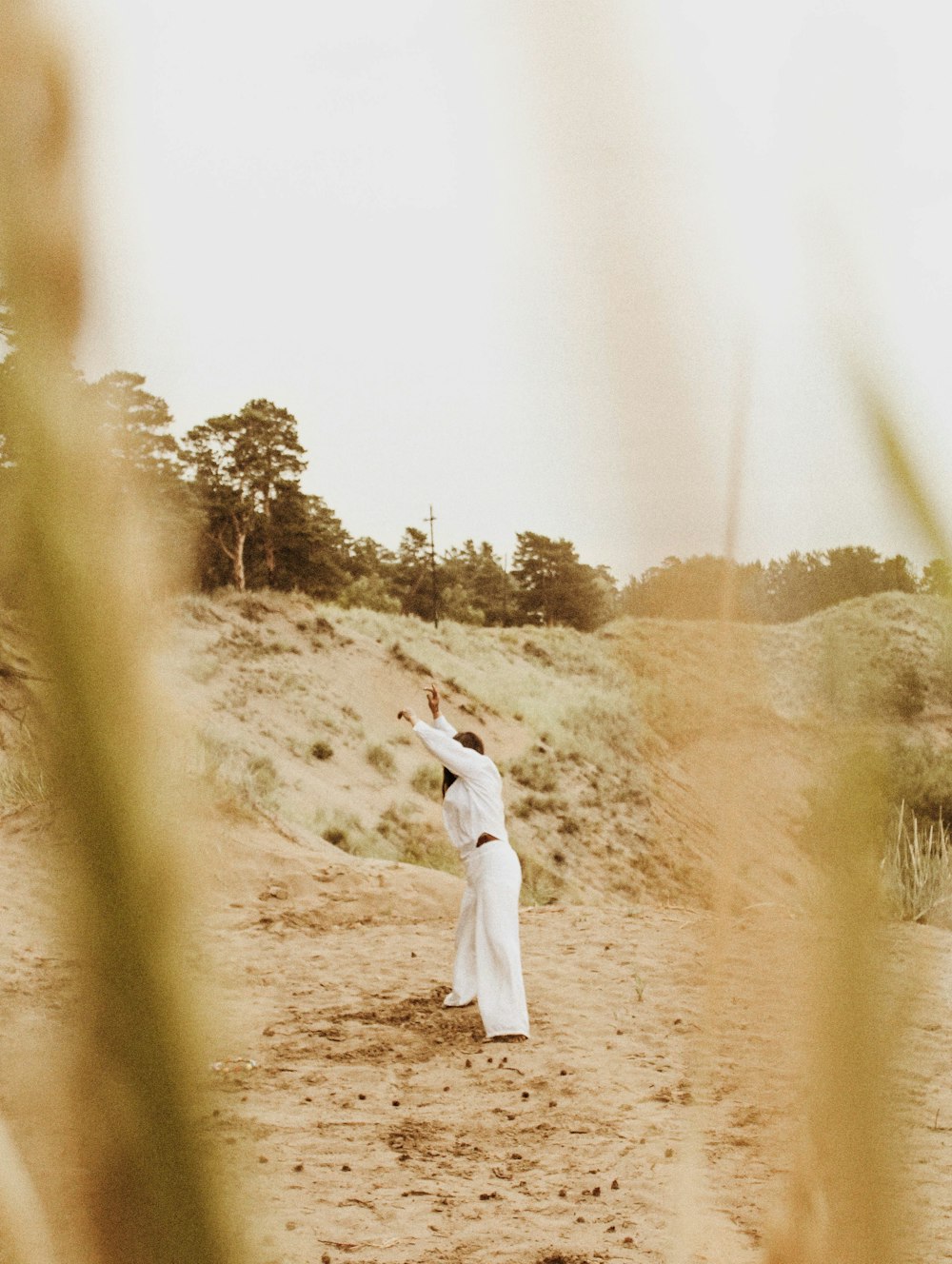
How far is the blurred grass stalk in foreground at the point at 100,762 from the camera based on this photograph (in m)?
0.22

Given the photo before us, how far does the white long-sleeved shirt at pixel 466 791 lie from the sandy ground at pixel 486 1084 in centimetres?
90

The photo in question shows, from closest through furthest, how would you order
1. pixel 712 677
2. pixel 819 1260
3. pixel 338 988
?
pixel 819 1260 < pixel 712 677 < pixel 338 988

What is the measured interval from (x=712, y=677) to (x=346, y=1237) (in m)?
3.21

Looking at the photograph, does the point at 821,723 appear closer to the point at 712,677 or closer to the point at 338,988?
the point at 712,677

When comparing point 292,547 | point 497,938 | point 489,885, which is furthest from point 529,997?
point 292,547

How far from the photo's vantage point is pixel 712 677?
33cm

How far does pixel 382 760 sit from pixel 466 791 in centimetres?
1439

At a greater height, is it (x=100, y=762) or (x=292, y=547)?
(x=292, y=547)

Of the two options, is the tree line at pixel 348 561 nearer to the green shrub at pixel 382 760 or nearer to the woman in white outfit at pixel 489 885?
the woman in white outfit at pixel 489 885

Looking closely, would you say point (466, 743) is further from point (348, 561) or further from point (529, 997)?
point (348, 561)

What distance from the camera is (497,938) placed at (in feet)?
17.0

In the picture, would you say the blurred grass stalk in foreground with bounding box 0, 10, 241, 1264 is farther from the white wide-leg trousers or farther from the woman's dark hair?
the white wide-leg trousers

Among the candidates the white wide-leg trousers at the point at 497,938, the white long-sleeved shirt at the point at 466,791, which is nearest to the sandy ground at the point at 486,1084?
the white wide-leg trousers at the point at 497,938

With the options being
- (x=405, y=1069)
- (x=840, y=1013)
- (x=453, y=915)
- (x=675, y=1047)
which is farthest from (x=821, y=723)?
(x=453, y=915)
